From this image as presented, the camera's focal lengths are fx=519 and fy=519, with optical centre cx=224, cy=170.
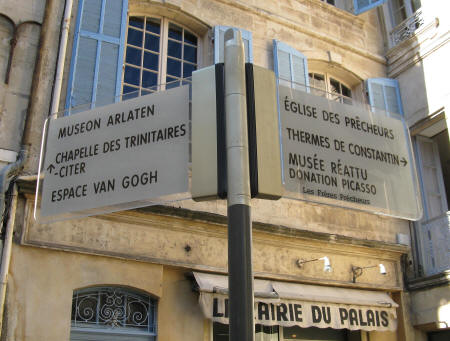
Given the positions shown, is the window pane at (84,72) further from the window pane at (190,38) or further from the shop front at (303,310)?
the shop front at (303,310)

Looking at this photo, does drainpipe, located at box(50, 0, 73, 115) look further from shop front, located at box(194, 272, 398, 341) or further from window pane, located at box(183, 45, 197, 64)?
shop front, located at box(194, 272, 398, 341)

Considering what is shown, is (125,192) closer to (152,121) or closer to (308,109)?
(152,121)

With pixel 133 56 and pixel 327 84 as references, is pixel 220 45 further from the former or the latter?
pixel 327 84

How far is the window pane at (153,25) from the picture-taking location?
8803 millimetres

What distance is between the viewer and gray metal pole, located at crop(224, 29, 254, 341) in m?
2.28

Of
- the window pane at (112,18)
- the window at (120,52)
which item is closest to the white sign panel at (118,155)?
the window at (120,52)

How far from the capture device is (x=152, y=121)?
318 cm

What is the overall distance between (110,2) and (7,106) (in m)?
2.41

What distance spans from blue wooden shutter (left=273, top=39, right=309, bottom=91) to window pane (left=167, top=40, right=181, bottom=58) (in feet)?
5.60

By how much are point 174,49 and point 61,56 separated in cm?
224

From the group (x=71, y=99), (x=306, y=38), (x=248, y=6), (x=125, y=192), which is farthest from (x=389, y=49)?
(x=125, y=192)

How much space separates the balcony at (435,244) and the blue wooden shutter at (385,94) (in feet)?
7.57

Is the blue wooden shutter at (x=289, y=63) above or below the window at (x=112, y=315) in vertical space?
above

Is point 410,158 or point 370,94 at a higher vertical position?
point 370,94
